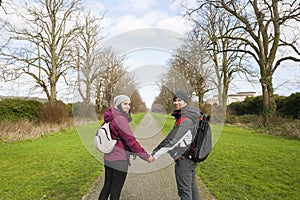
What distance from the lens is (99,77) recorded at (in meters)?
7.70

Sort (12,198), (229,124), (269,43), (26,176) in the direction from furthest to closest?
(229,124) < (269,43) < (26,176) < (12,198)

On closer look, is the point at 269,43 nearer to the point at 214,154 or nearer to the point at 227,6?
the point at 227,6

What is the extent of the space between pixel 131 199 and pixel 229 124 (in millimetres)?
18745

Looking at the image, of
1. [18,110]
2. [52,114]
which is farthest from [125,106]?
[18,110]

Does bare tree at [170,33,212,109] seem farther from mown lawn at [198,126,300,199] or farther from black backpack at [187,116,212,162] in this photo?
black backpack at [187,116,212,162]

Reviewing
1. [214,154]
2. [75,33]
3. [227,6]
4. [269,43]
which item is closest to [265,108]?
[269,43]

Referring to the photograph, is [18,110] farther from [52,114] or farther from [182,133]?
[182,133]

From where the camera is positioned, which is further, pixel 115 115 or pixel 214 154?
pixel 214 154

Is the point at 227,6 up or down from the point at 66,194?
up

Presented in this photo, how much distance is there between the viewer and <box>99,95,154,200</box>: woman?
3.11m

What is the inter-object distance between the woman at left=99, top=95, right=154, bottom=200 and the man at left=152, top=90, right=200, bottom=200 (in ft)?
1.22

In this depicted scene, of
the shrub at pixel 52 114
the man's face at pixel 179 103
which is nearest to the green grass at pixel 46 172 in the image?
the man's face at pixel 179 103

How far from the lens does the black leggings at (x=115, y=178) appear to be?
326 centimetres

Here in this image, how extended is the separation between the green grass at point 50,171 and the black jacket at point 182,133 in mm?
1995
